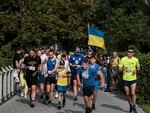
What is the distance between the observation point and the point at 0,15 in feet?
122

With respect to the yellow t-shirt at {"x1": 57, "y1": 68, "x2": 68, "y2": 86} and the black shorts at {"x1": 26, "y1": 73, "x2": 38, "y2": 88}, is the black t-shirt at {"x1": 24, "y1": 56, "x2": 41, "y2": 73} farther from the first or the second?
the yellow t-shirt at {"x1": 57, "y1": 68, "x2": 68, "y2": 86}

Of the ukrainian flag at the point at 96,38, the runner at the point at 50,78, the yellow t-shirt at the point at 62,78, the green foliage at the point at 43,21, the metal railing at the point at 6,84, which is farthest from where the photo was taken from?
the green foliage at the point at 43,21

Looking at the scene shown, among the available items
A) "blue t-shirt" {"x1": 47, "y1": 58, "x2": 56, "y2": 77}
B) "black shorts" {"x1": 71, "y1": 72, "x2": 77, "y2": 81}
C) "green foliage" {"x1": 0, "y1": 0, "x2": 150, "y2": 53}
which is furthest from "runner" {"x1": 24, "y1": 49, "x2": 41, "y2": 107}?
"green foliage" {"x1": 0, "y1": 0, "x2": 150, "y2": 53}

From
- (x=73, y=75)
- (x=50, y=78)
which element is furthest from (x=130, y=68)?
(x=73, y=75)

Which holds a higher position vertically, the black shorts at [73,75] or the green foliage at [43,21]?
the green foliage at [43,21]

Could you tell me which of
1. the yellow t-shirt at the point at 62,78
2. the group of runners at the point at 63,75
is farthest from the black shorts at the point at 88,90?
the yellow t-shirt at the point at 62,78

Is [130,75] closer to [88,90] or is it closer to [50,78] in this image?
[88,90]

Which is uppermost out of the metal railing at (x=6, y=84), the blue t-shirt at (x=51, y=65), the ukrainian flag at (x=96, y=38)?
the ukrainian flag at (x=96, y=38)

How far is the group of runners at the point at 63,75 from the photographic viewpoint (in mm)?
13445

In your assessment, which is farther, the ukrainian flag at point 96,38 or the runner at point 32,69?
the ukrainian flag at point 96,38

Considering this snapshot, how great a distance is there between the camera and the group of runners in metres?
13.4

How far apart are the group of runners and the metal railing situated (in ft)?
1.24

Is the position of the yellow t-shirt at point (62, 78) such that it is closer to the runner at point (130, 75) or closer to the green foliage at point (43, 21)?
the runner at point (130, 75)

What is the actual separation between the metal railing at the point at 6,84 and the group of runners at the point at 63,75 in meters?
0.38
